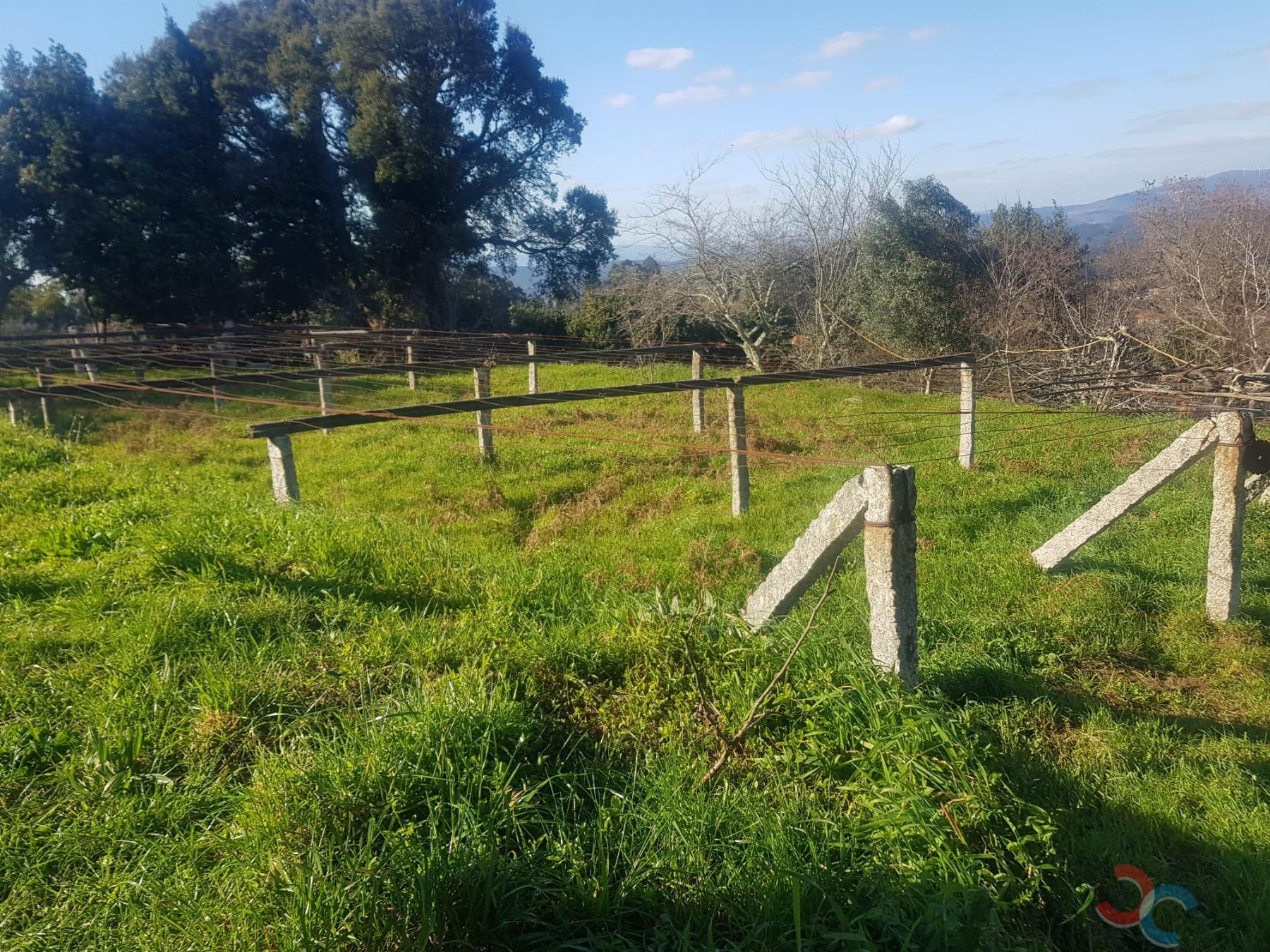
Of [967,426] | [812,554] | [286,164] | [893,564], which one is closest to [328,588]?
[812,554]

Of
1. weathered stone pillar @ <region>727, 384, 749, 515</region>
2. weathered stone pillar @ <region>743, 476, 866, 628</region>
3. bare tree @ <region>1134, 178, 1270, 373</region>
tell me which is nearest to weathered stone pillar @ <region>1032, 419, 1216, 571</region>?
weathered stone pillar @ <region>727, 384, 749, 515</region>

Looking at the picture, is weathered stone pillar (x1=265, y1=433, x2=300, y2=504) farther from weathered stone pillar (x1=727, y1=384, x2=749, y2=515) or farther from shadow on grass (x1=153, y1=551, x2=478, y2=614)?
weathered stone pillar (x1=727, y1=384, x2=749, y2=515)

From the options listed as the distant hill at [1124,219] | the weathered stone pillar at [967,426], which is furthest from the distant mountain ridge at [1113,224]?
the weathered stone pillar at [967,426]

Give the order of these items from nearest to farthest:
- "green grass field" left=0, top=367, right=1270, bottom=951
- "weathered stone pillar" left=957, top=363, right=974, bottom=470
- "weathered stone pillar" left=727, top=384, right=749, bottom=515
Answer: "green grass field" left=0, top=367, right=1270, bottom=951 → "weathered stone pillar" left=727, top=384, right=749, bottom=515 → "weathered stone pillar" left=957, top=363, right=974, bottom=470

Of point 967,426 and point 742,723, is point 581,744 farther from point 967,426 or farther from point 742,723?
point 967,426

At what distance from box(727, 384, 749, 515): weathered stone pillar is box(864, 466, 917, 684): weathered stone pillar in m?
3.65

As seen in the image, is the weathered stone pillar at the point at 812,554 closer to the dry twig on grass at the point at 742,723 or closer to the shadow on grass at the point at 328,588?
the dry twig on grass at the point at 742,723

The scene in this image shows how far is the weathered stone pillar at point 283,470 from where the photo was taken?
247 inches

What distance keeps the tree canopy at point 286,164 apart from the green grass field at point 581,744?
17.6 metres

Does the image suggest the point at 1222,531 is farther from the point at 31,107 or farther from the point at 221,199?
the point at 31,107

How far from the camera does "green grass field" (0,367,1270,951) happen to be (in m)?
2.27

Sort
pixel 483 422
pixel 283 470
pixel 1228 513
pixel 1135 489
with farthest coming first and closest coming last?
pixel 483 422 < pixel 283 470 < pixel 1135 489 < pixel 1228 513

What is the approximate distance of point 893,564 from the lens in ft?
10.7

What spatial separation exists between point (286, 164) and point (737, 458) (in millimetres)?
20808
